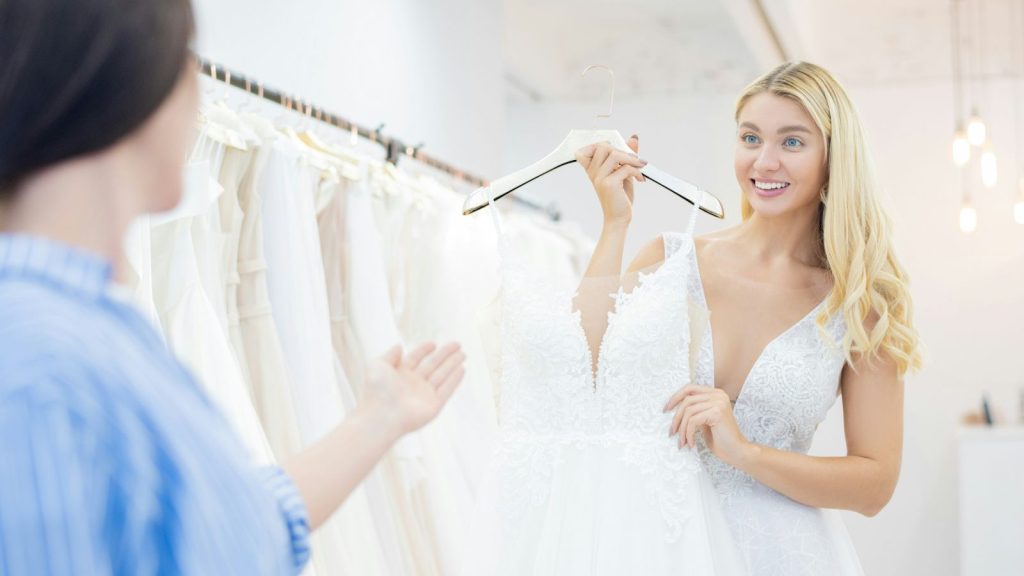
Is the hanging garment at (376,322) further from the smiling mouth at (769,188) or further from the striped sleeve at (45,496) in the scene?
the striped sleeve at (45,496)

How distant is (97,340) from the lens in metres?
0.78

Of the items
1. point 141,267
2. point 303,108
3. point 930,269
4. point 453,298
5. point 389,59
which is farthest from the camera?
point 930,269

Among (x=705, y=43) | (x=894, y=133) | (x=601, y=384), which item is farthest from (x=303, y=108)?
(x=894, y=133)

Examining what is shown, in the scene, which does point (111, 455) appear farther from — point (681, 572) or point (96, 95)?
point (681, 572)

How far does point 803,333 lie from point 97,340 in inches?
61.5

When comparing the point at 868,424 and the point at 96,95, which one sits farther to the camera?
the point at 868,424

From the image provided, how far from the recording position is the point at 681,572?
1873 mm

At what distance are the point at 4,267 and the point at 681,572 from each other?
1343 mm

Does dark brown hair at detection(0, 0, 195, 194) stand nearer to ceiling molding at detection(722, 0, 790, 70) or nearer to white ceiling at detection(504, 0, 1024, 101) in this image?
ceiling molding at detection(722, 0, 790, 70)

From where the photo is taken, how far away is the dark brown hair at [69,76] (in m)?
0.79

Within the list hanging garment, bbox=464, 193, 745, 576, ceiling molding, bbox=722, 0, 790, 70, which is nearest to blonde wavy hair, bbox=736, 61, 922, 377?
hanging garment, bbox=464, 193, 745, 576

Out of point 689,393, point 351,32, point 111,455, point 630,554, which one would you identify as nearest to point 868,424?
point 689,393

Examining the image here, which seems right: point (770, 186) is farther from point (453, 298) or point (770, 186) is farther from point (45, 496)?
point (45, 496)

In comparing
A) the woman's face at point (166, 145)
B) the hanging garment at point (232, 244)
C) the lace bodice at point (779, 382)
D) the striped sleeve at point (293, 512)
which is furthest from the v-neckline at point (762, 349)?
the woman's face at point (166, 145)
